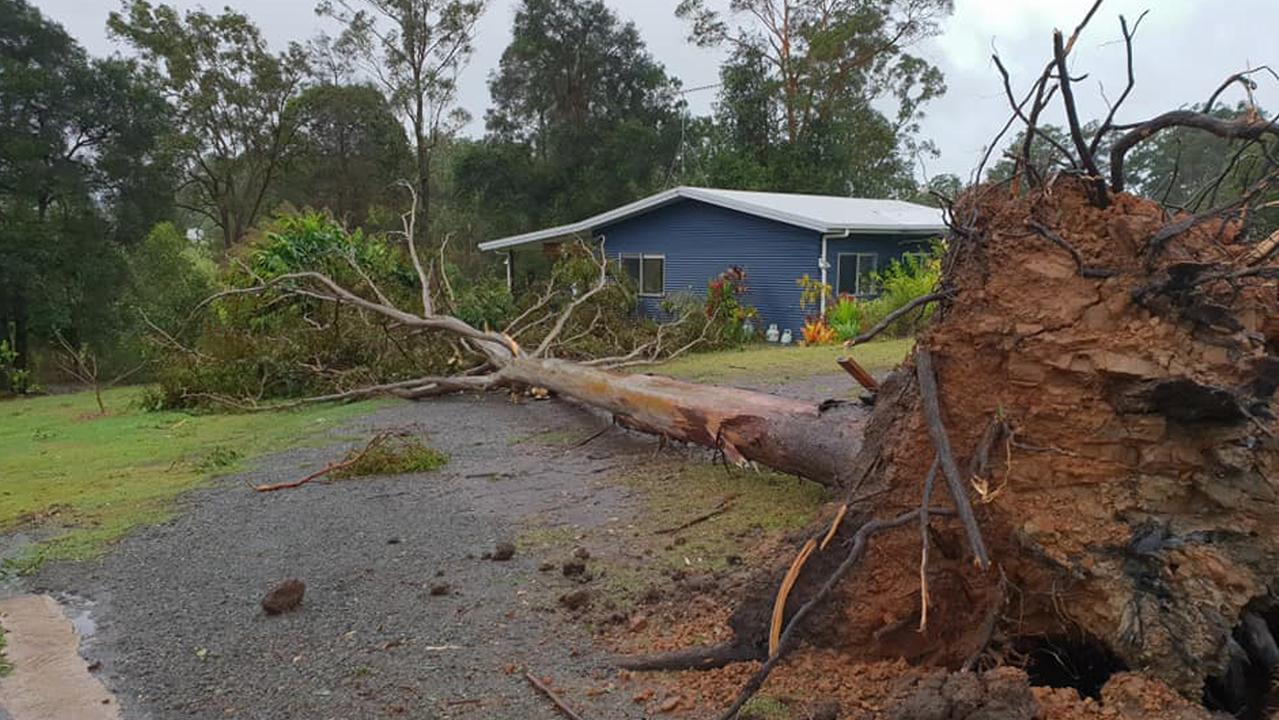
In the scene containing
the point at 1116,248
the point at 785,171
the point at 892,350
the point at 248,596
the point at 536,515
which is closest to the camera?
the point at 1116,248

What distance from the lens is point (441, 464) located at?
298 inches

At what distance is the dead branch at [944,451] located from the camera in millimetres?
2500

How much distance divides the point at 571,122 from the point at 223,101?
13611 millimetres

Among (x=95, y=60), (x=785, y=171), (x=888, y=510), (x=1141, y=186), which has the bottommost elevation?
(x=888, y=510)

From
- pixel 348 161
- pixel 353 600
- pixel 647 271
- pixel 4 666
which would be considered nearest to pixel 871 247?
pixel 647 271

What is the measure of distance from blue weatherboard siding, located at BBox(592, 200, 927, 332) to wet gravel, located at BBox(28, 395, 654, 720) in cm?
1217

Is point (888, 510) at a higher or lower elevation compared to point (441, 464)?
higher

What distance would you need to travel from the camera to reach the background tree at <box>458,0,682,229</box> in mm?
32562

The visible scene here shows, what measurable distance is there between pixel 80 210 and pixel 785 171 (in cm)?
2288

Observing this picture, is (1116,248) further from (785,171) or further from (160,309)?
(785,171)

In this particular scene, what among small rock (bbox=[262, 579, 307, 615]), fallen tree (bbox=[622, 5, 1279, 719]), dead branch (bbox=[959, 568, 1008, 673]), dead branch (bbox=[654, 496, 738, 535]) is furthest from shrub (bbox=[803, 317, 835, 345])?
dead branch (bbox=[959, 568, 1008, 673])

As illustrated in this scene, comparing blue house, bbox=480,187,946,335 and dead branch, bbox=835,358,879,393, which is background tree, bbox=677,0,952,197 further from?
dead branch, bbox=835,358,879,393

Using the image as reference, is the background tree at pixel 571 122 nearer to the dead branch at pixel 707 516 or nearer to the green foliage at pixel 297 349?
the green foliage at pixel 297 349

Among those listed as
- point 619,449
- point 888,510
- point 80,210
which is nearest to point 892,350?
point 619,449
